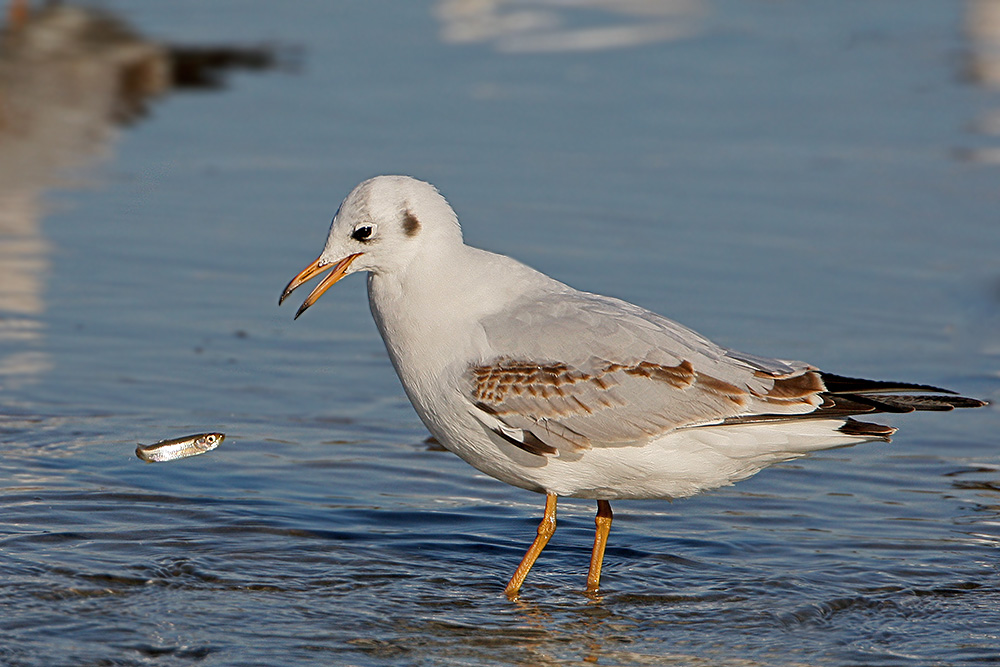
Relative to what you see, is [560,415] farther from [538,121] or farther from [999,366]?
[538,121]

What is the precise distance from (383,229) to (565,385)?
0.94 m

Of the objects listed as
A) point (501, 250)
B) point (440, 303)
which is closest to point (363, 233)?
point (440, 303)

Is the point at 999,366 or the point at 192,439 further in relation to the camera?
the point at 999,366

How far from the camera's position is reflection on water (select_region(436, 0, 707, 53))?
1645 centimetres

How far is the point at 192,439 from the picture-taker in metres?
6.90

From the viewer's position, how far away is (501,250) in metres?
10.5

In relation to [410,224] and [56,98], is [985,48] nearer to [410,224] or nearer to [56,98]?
[56,98]

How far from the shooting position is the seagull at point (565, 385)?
20.7 ft

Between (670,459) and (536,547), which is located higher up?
(670,459)

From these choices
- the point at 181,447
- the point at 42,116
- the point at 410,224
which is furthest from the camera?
the point at 42,116

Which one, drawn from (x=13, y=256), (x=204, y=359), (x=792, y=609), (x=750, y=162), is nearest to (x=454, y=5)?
(x=750, y=162)

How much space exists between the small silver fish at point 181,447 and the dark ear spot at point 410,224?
1.20 meters

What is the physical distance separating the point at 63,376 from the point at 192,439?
2.10m

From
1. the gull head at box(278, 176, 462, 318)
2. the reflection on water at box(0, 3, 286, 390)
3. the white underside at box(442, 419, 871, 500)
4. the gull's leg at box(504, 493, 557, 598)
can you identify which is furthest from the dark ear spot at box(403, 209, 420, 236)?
the reflection on water at box(0, 3, 286, 390)
